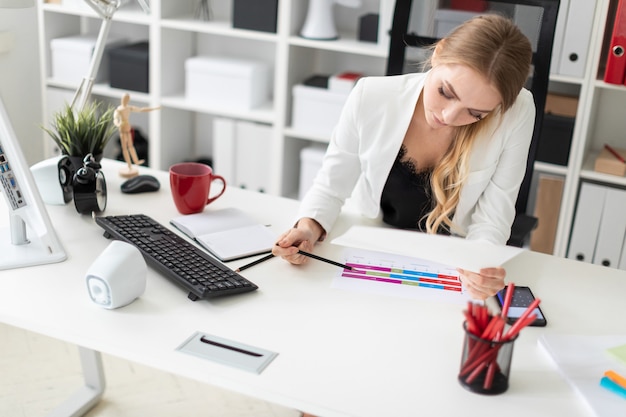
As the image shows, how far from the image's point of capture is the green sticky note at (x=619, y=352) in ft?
4.15

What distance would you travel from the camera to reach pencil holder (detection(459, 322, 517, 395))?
3.75ft

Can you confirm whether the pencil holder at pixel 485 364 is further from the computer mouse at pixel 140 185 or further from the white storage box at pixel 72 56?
the white storage box at pixel 72 56

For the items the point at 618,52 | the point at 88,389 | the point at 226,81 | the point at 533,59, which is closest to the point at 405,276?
the point at 533,59

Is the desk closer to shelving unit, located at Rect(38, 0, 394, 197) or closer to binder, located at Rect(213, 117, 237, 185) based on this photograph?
shelving unit, located at Rect(38, 0, 394, 197)

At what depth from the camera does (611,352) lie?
1286mm

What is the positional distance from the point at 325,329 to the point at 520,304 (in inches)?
15.5

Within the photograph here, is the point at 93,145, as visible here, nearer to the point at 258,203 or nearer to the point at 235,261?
the point at 258,203

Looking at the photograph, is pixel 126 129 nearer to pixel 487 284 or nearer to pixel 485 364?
pixel 487 284

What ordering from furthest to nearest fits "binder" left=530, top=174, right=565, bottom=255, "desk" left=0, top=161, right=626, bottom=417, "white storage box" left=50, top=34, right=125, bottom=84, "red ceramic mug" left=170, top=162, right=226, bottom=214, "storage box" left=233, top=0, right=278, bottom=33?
"white storage box" left=50, top=34, right=125, bottom=84
"storage box" left=233, top=0, right=278, bottom=33
"binder" left=530, top=174, right=565, bottom=255
"red ceramic mug" left=170, top=162, right=226, bottom=214
"desk" left=0, top=161, right=626, bottom=417

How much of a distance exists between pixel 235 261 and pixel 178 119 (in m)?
2.04

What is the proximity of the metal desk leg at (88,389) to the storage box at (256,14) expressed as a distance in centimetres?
149

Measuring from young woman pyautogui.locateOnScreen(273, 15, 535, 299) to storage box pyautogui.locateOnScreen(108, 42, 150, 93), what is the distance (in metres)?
1.73

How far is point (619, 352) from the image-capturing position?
1286 millimetres

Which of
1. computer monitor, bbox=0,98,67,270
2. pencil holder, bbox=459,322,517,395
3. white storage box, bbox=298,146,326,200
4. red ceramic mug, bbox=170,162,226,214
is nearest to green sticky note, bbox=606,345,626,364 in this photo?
pencil holder, bbox=459,322,517,395
